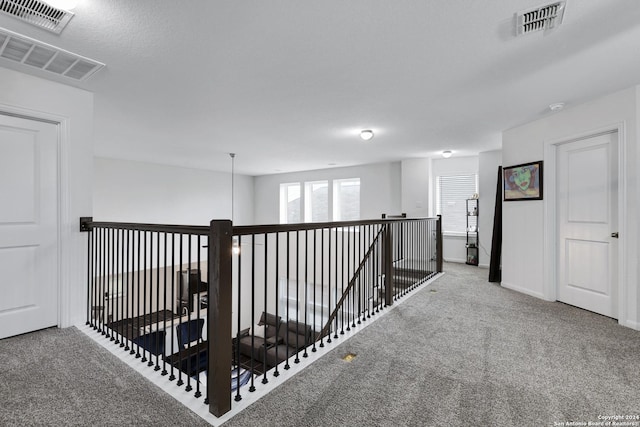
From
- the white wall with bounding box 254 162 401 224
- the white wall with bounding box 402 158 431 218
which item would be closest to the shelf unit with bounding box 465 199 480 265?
the white wall with bounding box 402 158 431 218

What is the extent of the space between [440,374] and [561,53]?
252 centimetres

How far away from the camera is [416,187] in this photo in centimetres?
664

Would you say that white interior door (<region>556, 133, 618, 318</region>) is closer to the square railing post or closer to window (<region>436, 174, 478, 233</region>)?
the square railing post

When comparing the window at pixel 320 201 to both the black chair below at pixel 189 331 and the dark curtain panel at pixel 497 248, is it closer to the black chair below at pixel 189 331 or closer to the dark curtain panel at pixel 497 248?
the dark curtain panel at pixel 497 248

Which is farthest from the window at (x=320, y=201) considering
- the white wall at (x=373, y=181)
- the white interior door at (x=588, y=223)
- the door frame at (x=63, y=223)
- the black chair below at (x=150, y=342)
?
the door frame at (x=63, y=223)

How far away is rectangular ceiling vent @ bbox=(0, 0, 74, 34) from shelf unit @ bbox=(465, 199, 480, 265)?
6.43 metres

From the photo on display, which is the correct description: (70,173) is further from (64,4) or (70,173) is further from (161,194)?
(161,194)

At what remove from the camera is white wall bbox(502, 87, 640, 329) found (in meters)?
2.89

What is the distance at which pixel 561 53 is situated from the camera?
226cm

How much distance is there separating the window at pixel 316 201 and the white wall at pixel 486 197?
12.9 ft

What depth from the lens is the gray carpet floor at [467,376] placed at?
158 cm

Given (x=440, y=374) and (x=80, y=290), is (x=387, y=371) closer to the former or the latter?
(x=440, y=374)

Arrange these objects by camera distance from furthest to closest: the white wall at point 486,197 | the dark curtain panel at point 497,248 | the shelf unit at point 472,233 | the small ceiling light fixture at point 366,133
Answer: the shelf unit at point 472,233
the white wall at point 486,197
the dark curtain panel at point 497,248
the small ceiling light fixture at point 366,133

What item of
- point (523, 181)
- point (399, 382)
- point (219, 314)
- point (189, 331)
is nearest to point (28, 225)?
point (189, 331)
